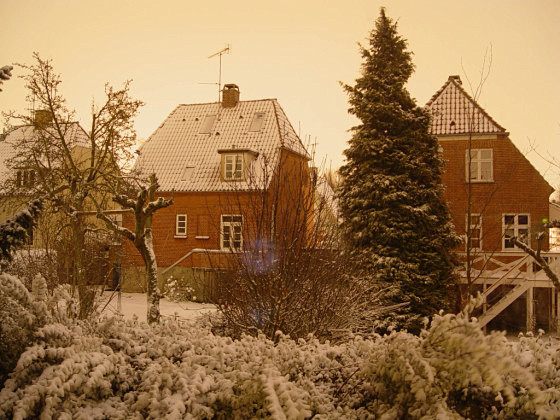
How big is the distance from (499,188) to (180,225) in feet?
45.4

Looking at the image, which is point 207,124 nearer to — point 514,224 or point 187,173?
point 187,173

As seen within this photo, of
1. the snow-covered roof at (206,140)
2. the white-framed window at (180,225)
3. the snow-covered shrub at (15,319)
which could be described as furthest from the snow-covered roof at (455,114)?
the snow-covered shrub at (15,319)

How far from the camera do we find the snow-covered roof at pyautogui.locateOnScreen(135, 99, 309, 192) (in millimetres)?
22484

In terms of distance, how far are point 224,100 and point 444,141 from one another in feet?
38.1

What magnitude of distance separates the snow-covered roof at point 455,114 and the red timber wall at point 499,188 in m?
0.33

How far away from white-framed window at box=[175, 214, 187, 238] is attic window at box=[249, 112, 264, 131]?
5411mm

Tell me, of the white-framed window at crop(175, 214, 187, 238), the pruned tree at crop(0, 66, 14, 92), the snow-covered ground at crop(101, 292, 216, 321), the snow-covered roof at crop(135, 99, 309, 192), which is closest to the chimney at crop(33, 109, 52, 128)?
the snow-covered roof at crop(135, 99, 309, 192)

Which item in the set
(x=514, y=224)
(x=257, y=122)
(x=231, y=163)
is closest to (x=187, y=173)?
(x=231, y=163)

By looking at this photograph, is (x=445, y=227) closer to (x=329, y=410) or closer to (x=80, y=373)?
(x=329, y=410)

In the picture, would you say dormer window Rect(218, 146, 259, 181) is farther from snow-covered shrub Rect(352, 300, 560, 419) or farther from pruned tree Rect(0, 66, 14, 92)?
snow-covered shrub Rect(352, 300, 560, 419)

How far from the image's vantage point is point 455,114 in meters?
18.7

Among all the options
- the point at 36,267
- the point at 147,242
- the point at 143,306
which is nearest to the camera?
the point at 147,242

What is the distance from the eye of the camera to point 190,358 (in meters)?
3.81

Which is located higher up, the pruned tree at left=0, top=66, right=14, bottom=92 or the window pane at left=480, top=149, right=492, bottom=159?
the window pane at left=480, top=149, right=492, bottom=159
